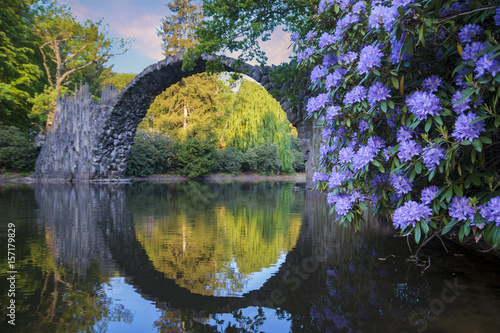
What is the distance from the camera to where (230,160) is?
2481 centimetres

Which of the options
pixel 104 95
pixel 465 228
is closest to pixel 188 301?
pixel 465 228

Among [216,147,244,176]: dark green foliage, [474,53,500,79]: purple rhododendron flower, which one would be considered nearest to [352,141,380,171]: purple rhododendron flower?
[474,53,500,79]: purple rhododendron flower

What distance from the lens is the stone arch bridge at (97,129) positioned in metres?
16.3

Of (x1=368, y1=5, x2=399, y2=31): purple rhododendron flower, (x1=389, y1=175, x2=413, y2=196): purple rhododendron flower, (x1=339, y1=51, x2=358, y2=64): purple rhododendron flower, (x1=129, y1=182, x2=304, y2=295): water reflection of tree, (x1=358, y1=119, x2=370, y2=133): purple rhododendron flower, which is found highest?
(x1=368, y1=5, x2=399, y2=31): purple rhododendron flower

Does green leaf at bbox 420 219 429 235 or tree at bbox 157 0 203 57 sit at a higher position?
tree at bbox 157 0 203 57

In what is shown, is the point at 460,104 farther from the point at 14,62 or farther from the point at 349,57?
the point at 14,62

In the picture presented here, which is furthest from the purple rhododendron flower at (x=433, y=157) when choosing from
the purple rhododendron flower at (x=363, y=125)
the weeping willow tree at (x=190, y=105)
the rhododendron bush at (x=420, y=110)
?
the weeping willow tree at (x=190, y=105)

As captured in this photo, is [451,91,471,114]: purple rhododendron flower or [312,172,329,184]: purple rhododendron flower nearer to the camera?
[451,91,471,114]: purple rhododendron flower

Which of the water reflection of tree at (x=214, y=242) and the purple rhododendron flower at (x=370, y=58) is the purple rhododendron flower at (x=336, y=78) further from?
the water reflection of tree at (x=214, y=242)

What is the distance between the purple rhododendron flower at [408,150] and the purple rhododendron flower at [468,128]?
227 millimetres

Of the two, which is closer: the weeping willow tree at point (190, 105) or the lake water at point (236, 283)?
the lake water at point (236, 283)

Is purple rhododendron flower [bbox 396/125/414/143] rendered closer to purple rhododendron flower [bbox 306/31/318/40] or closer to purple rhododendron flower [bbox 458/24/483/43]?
purple rhododendron flower [bbox 458/24/483/43]

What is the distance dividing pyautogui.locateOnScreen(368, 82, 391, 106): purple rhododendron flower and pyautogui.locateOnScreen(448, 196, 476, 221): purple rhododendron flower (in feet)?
2.15

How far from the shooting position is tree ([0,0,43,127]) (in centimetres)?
1703
